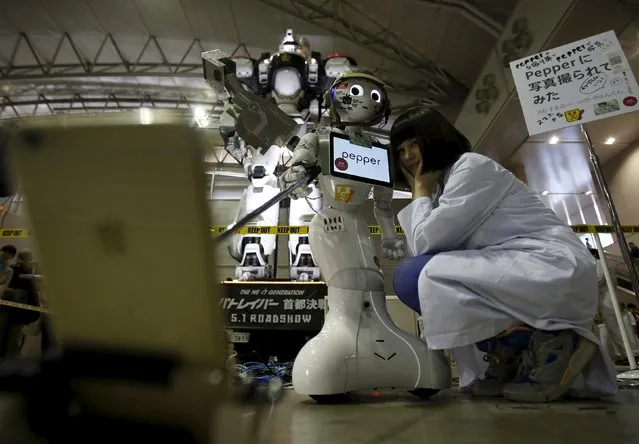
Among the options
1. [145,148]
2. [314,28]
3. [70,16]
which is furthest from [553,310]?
[70,16]

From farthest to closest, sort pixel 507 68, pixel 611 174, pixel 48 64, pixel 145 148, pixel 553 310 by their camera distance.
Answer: pixel 611 174 → pixel 48 64 → pixel 507 68 → pixel 553 310 → pixel 145 148

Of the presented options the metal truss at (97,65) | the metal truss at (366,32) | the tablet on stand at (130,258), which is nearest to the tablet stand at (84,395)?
the tablet on stand at (130,258)

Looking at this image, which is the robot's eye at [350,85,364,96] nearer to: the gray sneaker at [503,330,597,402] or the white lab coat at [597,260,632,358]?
the gray sneaker at [503,330,597,402]

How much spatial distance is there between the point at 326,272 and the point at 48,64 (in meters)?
6.81

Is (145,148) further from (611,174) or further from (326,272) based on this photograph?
(611,174)

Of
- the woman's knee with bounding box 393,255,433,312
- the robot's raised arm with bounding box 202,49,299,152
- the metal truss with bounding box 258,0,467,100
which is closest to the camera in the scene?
the woman's knee with bounding box 393,255,433,312

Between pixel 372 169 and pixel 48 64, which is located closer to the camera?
pixel 372 169

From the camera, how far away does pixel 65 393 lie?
1.48ft

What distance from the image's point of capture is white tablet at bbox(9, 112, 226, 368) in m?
0.42

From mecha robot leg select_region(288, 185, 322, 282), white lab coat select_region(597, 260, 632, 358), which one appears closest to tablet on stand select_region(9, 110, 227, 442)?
mecha robot leg select_region(288, 185, 322, 282)

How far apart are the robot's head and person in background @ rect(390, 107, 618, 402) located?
73 centimetres

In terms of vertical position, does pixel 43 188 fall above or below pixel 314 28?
below

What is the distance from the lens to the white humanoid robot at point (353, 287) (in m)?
1.43

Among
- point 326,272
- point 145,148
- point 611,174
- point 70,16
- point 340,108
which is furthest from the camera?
point 611,174
